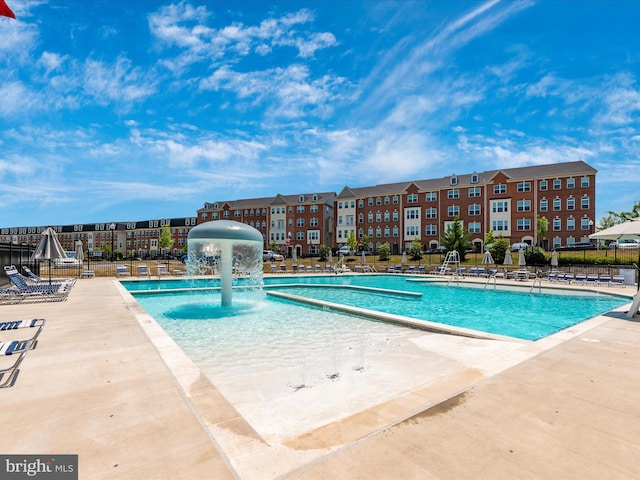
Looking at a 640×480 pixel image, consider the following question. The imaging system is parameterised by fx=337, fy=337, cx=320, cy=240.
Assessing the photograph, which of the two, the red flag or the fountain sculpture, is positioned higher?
the red flag

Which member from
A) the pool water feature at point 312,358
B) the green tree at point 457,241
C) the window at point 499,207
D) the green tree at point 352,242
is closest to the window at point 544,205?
the window at point 499,207

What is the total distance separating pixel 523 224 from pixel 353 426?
53.0 meters

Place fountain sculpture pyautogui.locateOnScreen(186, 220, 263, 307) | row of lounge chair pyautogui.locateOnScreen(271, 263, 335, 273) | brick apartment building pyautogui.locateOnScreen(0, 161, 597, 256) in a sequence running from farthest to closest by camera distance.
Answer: brick apartment building pyautogui.locateOnScreen(0, 161, 597, 256)
row of lounge chair pyautogui.locateOnScreen(271, 263, 335, 273)
fountain sculpture pyautogui.locateOnScreen(186, 220, 263, 307)

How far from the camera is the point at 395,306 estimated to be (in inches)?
619

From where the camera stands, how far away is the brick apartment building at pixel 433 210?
4512 cm

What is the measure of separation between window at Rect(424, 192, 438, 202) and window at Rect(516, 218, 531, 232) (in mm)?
12475

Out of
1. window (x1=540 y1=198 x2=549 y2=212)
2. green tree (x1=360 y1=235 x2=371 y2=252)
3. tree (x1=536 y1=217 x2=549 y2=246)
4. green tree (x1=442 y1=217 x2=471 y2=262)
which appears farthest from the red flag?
window (x1=540 y1=198 x2=549 y2=212)

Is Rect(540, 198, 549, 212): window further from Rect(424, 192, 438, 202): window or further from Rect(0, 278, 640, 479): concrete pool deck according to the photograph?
Rect(0, 278, 640, 479): concrete pool deck

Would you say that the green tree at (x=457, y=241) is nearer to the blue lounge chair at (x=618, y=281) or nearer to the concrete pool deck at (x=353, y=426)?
the blue lounge chair at (x=618, y=281)

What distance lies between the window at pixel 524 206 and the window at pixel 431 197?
11.9 metres

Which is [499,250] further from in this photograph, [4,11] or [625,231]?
[4,11]

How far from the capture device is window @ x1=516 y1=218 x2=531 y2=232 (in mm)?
47656

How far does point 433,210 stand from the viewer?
2179 inches

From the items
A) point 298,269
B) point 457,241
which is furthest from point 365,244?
point 298,269
